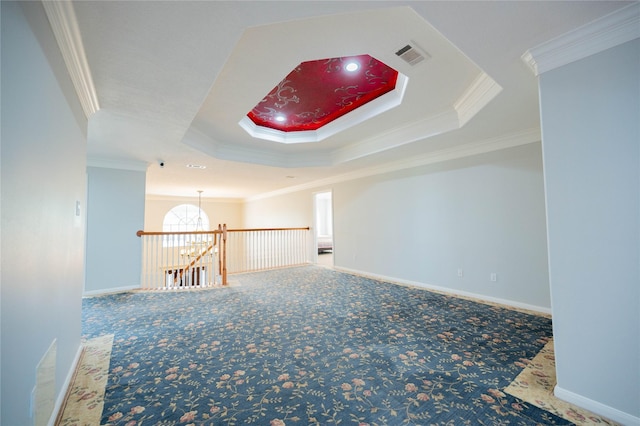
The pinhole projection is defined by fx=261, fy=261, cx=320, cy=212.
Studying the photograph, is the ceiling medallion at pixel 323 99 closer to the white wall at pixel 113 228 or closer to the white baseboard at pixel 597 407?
the white wall at pixel 113 228

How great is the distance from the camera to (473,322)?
311 centimetres

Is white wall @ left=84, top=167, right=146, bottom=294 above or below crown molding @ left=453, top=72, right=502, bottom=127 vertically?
below

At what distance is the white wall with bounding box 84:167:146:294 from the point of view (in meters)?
4.64

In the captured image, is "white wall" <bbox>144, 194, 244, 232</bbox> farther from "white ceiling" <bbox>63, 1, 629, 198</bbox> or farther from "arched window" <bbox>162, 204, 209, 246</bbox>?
"white ceiling" <bbox>63, 1, 629, 198</bbox>

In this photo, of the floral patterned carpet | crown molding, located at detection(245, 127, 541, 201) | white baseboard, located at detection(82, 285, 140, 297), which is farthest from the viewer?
white baseboard, located at detection(82, 285, 140, 297)

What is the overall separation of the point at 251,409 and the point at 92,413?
103cm

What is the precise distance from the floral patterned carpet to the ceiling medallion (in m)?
2.78

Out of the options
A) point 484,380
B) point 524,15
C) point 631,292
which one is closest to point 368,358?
point 484,380

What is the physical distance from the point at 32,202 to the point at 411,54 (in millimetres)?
2817

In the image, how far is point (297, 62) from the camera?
2412 mm

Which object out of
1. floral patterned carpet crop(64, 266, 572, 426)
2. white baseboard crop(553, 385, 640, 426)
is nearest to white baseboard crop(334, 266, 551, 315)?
floral patterned carpet crop(64, 266, 572, 426)

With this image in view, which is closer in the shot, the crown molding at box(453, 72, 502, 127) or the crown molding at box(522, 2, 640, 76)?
the crown molding at box(522, 2, 640, 76)

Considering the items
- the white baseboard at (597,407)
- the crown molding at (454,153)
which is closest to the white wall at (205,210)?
the crown molding at (454,153)

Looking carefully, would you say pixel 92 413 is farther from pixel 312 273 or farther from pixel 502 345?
pixel 312 273
